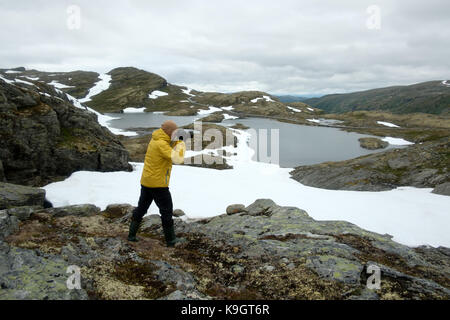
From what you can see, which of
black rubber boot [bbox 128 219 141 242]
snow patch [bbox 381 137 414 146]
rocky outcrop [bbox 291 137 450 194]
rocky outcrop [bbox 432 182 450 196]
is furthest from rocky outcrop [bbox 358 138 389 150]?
black rubber boot [bbox 128 219 141 242]

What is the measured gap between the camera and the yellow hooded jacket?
8.56 meters

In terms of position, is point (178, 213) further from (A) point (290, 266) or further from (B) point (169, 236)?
(A) point (290, 266)

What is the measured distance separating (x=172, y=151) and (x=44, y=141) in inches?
683

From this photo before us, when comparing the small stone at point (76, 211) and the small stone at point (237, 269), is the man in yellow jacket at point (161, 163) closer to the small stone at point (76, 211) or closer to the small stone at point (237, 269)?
the small stone at point (237, 269)

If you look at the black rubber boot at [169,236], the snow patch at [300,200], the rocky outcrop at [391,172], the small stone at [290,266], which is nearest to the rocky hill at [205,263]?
the small stone at [290,266]

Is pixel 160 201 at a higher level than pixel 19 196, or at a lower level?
higher

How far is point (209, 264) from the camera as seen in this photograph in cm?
839

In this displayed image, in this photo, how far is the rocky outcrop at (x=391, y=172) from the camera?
1123 inches

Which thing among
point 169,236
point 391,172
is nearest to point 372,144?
point 391,172

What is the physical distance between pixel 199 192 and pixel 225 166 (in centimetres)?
2636

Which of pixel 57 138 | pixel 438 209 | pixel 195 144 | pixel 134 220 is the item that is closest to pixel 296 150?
pixel 195 144
